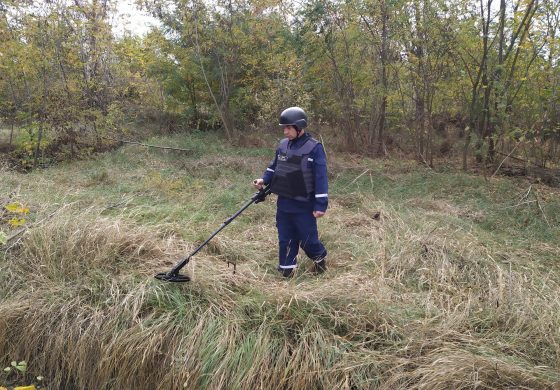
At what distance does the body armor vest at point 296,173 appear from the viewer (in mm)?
3479

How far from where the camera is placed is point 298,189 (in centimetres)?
352

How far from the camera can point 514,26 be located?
7176mm

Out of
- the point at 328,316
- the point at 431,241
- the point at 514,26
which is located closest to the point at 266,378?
the point at 328,316

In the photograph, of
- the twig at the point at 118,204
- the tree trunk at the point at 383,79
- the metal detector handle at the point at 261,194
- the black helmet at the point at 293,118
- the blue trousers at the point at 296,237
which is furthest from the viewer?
the tree trunk at the point at 383,79

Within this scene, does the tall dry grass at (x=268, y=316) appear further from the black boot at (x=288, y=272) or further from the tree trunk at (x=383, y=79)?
the tree trunk at (x=383, y=79)

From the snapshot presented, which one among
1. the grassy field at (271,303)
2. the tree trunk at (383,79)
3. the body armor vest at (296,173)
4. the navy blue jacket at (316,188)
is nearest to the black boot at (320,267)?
the grassy field at (271,303)

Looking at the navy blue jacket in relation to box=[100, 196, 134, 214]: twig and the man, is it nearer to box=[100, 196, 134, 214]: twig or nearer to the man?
the man

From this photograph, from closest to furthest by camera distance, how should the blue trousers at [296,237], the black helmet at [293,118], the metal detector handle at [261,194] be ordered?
the black helmet at [293,118] < the blue trousers at [296,237] < the metal detector handle at [261,194]

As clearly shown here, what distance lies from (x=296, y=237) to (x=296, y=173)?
2.00ft

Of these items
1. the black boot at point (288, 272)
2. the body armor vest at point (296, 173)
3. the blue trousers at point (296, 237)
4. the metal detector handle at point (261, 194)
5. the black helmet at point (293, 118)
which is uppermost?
the black helmet at point (293, 118)

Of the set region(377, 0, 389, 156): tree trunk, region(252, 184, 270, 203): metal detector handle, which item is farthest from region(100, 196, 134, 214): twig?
region(377, 0, 389, 156): tree trunk

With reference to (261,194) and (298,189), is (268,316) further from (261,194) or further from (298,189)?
(261,194)

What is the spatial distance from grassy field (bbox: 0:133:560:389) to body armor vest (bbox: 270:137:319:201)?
718 millimetres

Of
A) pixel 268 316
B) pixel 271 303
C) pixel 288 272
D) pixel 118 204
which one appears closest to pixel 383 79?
pixel 118 204
